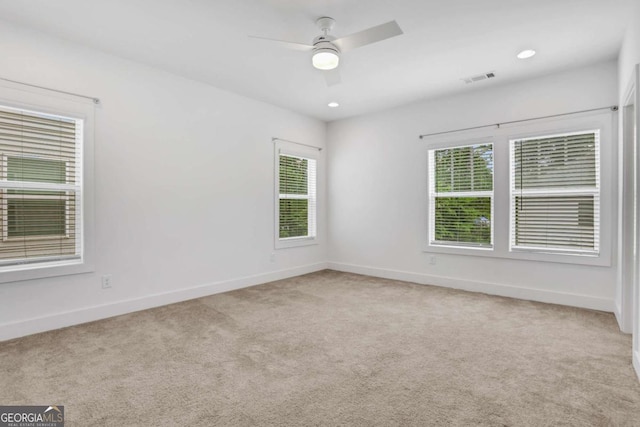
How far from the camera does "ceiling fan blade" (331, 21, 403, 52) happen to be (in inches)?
94.5

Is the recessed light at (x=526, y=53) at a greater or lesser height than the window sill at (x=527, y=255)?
greater

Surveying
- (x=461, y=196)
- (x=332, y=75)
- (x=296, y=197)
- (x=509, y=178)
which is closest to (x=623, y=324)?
(x=509, y=178)

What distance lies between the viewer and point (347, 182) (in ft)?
19.3

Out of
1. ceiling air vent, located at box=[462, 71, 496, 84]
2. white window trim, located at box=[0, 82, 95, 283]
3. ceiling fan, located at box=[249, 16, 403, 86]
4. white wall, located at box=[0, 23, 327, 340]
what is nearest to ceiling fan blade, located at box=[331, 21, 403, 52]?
ceiling fan, located at box=[249, 16, 403, 86]

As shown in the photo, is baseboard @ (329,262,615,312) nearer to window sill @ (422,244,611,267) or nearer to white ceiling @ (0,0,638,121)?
window sill @ (422,244,611,267)

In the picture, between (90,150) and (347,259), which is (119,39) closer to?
(90,150)

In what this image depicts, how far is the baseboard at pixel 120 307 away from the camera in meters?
2.92

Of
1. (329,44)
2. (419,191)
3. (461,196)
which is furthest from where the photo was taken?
(419,191)

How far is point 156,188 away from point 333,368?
9.28ft

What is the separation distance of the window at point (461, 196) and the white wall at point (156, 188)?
2.47 metres

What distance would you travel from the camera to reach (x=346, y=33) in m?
3.03

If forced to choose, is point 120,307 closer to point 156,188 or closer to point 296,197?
point 156,188

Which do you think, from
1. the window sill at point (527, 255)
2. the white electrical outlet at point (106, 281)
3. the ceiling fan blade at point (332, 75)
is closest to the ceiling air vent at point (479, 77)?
the ceiling fan blade at point (332, 75)

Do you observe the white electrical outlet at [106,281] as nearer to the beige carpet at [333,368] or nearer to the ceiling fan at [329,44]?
the beige carpet at [333,368]
